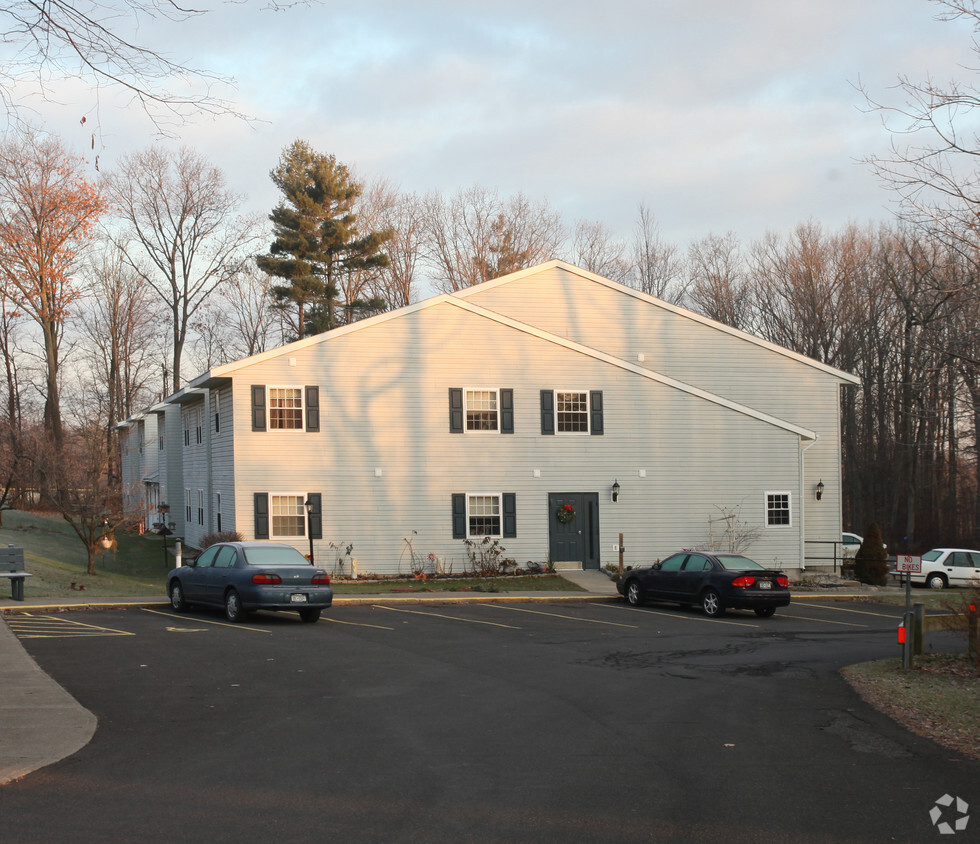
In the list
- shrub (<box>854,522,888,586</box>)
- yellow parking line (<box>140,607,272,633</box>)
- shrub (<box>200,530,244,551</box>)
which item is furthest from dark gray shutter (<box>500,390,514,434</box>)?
shrub (<box>854,522,888,586</box>)

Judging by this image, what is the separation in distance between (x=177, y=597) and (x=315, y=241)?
1345 inches

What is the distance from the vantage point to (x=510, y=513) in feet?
96.0

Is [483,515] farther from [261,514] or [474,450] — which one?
[261,514]

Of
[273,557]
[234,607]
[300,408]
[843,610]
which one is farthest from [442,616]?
[843,610]

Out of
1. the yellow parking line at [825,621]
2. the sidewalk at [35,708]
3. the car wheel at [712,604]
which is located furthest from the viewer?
the car wheel at [712,604]

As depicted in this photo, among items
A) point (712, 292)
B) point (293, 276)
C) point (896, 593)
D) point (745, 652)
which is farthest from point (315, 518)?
point (712, 292)

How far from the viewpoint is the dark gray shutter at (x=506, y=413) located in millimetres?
29391

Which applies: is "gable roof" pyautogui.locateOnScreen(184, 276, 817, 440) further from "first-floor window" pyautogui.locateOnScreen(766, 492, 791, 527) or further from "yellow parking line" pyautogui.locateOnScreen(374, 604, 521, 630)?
"yellow parking line" pyautogui.locateOnScreen(374, 604, 521, 630)

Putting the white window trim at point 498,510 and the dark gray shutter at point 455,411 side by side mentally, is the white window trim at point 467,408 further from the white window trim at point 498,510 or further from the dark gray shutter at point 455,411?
the white window trim at point 498,510

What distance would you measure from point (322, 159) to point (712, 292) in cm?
2268

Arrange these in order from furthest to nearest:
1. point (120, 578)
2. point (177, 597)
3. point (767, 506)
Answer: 1. point (767, 506)
2. point (120, 578)
3. point (177, 597)

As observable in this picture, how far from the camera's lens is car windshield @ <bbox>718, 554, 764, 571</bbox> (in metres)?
21.7

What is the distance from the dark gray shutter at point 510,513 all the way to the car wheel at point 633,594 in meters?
5.84

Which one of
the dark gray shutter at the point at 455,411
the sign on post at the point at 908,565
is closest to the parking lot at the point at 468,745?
the sign on post at the point at 908,565
